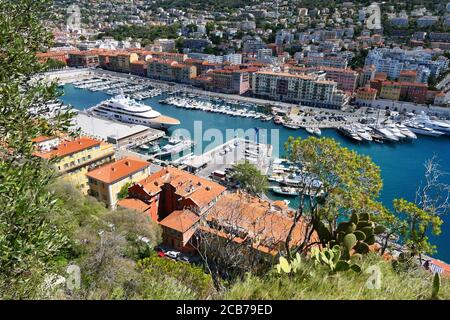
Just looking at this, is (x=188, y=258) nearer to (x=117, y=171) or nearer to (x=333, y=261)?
(x=117, y=171)

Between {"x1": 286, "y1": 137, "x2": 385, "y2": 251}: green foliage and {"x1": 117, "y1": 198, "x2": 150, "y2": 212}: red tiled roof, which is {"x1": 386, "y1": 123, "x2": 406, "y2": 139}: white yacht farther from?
{"x1": 286, "y1": 137, "x2": 385, "y2": 251}: green foliage

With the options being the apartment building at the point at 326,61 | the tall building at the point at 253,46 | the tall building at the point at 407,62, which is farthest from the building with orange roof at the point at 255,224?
the tall building at the point at 253,46

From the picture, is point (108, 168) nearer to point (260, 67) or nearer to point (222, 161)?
point (222, 161)

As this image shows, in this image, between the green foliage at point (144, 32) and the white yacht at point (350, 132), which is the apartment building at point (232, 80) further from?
the green foliage at point (144, 32)

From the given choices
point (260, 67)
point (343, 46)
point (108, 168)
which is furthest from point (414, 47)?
point (108, 168)

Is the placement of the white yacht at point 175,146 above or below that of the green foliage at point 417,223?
below
